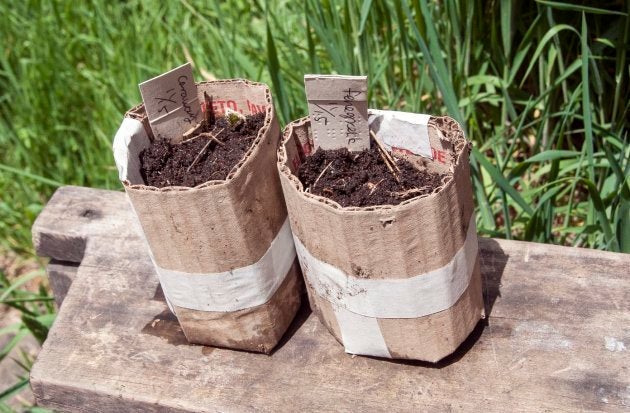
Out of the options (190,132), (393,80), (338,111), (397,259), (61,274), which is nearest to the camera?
(397,259)

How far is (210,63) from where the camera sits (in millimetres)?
2191

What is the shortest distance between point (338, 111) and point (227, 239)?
26cm

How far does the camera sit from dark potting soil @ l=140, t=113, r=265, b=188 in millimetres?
1136

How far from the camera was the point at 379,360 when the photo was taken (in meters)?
1.21

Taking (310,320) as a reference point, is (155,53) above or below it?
above

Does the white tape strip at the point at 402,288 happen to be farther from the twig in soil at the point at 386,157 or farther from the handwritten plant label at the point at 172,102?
the handwritten plant label at the point at 172,102

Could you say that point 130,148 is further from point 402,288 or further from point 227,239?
point 402,288

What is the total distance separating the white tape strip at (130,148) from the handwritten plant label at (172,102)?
0.09 feet

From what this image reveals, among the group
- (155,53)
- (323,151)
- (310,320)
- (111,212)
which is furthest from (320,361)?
(155,53)

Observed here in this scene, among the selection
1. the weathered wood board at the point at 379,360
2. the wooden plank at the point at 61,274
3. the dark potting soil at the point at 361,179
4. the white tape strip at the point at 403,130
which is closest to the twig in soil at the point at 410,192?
the dark potting soil at the point at 361,179

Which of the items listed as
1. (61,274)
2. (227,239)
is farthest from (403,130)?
(61,274)

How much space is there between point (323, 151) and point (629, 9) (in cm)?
68

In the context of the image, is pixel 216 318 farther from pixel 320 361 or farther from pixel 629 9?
pixel 629 9

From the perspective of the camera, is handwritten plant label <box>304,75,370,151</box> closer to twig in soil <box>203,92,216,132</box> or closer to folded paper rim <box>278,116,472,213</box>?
folded paper rim <box>278,116,472,213</box>
